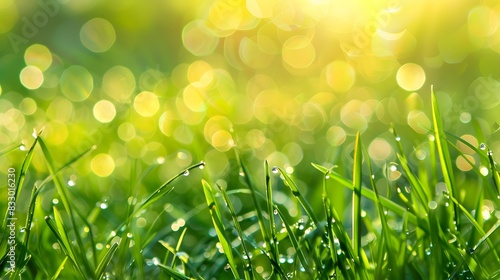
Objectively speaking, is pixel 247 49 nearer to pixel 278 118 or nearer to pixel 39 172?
pixel 278 118

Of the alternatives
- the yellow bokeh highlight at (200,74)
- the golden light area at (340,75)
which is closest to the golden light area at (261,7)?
the yellow bokeh highlight at (200,74)

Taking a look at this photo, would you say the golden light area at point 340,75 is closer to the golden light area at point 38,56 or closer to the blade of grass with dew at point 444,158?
the golden light area at point 38,56

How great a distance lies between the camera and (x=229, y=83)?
9.64 ft

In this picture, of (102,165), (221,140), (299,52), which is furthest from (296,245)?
(299,52)

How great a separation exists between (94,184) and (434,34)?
2.45 meters

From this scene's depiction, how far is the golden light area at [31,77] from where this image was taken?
295 centimetres

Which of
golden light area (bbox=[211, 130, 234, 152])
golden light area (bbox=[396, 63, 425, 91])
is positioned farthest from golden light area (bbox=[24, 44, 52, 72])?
golden light area (bbox=[396, 63, 425, 91])

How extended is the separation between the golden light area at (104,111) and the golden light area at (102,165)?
0.53m

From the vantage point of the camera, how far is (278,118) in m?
2.25

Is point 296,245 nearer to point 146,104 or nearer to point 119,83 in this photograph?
point 146,104

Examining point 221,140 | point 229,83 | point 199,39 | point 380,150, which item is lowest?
point 380,150

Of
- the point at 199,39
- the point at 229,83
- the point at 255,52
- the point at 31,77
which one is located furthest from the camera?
the point at 199,39

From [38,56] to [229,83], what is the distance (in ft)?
4.21

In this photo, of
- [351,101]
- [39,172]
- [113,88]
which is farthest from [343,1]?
[39,172]
